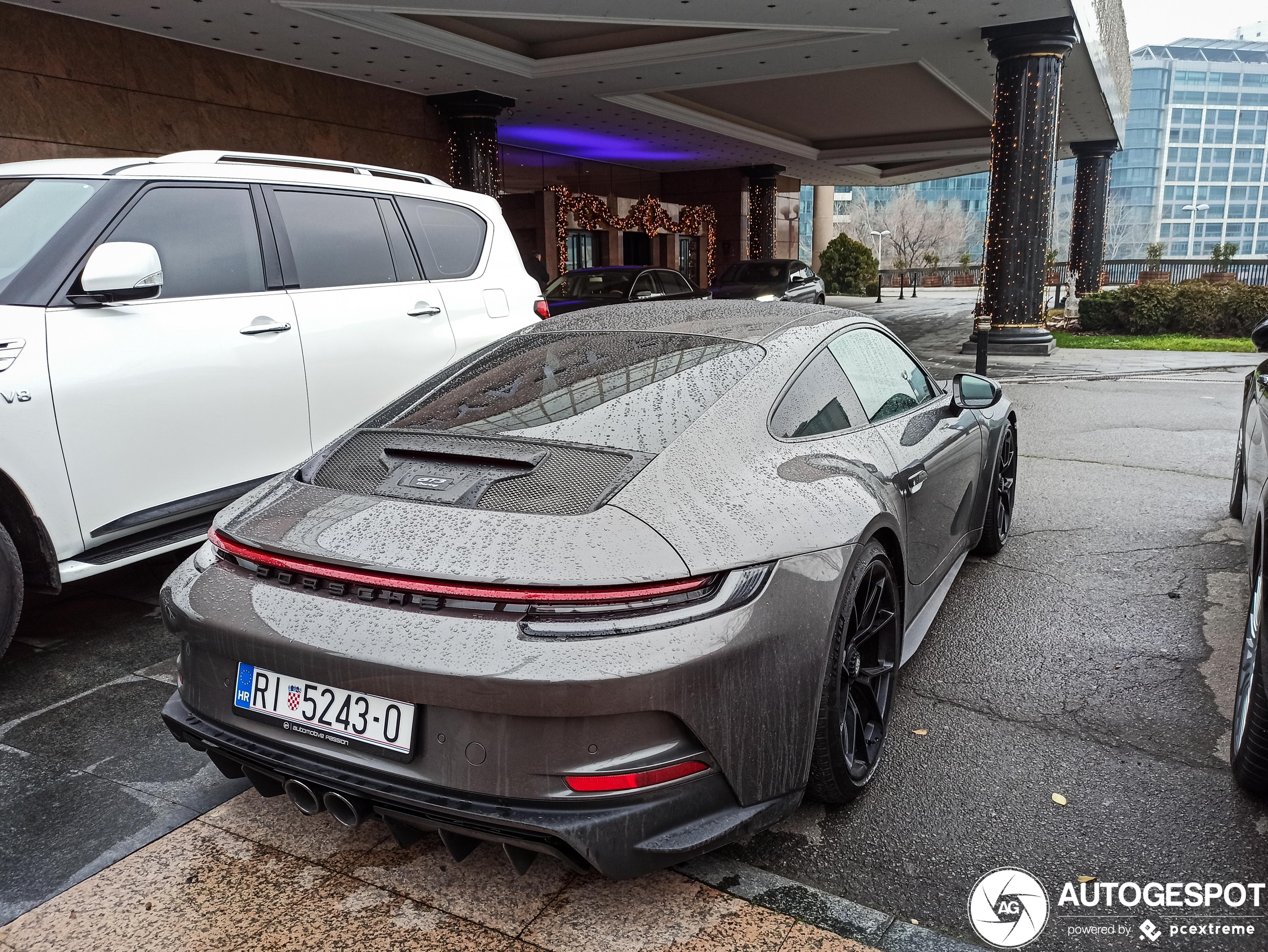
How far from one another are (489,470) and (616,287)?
14.7 metres

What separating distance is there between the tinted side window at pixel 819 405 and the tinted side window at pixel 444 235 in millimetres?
2964

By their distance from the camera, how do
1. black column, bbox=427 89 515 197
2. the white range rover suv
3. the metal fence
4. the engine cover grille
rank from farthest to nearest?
the metal fence, black column, bbox=427 89 515 197, the white range rover suv, the engine cover grille

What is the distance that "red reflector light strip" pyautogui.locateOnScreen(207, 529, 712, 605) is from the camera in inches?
77.3

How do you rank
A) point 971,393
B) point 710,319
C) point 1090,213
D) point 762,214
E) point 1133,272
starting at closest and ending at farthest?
point 710,319 → point 971,393 → point 1090,213 → point 762,214 → point 1133,272

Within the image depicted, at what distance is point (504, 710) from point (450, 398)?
52.9 inches

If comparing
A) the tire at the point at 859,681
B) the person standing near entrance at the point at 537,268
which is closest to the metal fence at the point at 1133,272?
the person standing near entrance at the point at 537,268

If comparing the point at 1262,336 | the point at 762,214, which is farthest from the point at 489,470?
the point at 762,214

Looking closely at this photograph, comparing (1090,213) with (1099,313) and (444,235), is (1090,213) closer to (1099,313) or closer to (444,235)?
(1099,313)

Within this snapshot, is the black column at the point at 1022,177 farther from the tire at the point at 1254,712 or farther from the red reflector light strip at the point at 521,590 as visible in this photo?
the red reflector light strip at the point at 521,590

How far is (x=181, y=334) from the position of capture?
12.8 feet

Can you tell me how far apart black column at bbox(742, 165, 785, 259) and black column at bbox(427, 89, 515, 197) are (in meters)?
15.5

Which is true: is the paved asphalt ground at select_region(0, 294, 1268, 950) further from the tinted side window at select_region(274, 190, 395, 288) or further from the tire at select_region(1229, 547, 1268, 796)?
the tinted side window at select_region(274, 190, 395, 288)

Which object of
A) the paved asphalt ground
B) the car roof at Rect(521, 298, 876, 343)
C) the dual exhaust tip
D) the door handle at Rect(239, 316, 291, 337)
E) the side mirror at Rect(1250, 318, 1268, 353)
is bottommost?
the paved asphalt ground

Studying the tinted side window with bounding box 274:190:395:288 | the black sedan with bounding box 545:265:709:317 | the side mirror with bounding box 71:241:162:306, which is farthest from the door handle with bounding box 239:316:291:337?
the black sedan with bounding box 545:265:709:317
